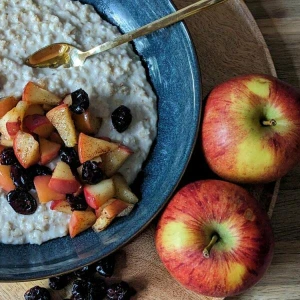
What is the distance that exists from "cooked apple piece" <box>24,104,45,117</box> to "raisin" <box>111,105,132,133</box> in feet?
0.80

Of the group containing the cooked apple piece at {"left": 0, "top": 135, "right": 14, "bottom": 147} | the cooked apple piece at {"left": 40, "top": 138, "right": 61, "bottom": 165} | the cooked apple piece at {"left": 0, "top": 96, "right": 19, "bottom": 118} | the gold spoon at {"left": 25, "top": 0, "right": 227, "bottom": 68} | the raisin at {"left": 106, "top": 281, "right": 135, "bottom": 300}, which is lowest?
the raisin at {"left": 106, "top": 281, "right": 135, "bottom": 300}

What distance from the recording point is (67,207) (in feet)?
6.50

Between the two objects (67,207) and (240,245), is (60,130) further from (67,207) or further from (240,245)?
(240,245)

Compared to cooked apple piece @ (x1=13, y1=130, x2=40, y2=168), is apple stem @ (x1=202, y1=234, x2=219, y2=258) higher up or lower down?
lower down

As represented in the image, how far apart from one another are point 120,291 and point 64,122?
24.0 inches

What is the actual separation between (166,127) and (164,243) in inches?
17.0

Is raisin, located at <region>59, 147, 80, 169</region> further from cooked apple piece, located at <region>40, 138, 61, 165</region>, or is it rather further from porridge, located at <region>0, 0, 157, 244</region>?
porridge, located at <region>0, 0, 157, 244</region>

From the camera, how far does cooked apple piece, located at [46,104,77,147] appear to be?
1940 mm

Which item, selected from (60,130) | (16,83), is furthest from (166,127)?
(16,83)

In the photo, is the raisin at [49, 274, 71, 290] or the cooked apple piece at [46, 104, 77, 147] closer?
the cooked apple piece at [46, 104, 77, 147]

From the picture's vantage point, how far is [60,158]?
1984mm

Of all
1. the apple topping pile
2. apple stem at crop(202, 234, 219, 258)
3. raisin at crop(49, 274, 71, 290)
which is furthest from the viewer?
raisin at crop(49, 274, 71, 290)

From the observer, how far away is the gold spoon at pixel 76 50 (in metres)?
2.06

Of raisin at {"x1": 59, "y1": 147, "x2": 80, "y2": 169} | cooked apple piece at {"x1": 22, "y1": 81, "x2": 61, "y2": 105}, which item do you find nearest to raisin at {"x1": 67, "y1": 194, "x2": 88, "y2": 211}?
raisin at {"x1": 59, "y1": 147, "x2": 80, "y2": 169}
